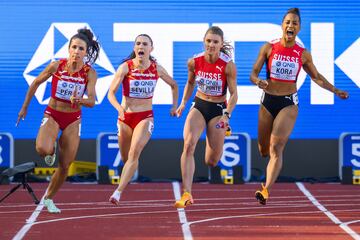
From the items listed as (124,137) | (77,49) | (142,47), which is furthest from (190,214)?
(77,49)

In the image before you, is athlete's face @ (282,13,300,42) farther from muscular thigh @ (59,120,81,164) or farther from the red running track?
muscular thigh @ (59,120,81,164)

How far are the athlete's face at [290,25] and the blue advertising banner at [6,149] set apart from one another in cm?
659

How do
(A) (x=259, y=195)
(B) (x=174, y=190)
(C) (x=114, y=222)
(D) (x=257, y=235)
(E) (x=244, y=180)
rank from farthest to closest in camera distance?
(E) (x=244, y=180)
(B) (x=174, y=190)
(A) (x=259, y=195)
(C) (x=114, y=222)
(D) (x=257, y=235)

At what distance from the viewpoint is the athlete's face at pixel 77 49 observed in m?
14.8

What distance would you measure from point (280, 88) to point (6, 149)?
649 centimetres

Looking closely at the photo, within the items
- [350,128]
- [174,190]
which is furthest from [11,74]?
[350,128]

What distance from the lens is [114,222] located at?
1405 centimetres

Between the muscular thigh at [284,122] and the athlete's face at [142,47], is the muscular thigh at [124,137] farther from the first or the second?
the muscular thigh at [284,122]

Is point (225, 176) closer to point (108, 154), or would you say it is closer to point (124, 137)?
point (108, 154)

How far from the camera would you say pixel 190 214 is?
15109mm

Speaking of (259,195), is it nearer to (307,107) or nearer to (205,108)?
(205,108)

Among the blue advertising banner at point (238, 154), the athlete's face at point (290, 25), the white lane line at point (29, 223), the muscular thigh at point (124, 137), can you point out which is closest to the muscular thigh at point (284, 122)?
the athlete's face at point (290, 25)

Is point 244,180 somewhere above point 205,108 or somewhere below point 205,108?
below

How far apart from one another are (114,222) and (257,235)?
73.5 inches
